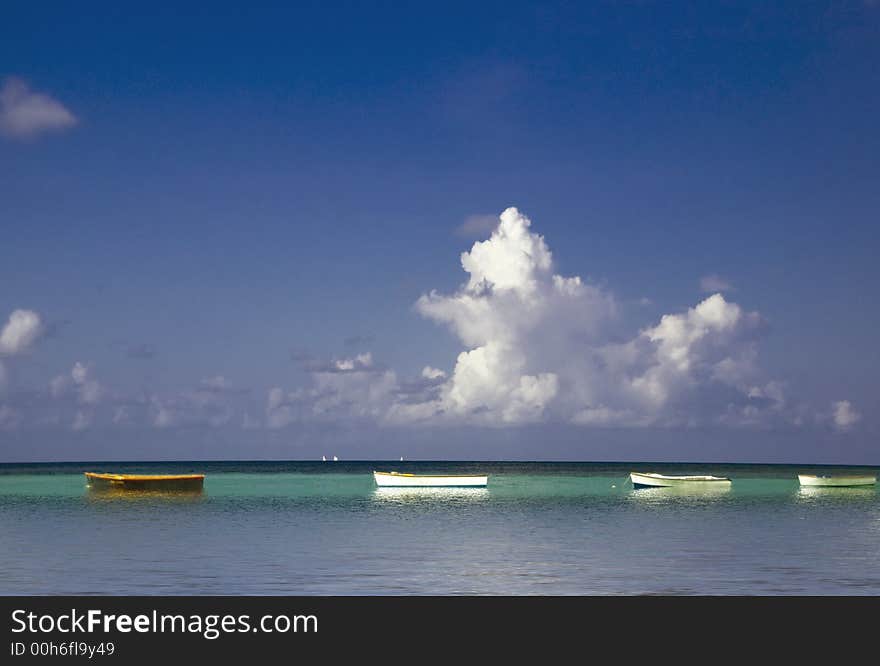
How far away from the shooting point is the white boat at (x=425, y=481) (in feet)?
387

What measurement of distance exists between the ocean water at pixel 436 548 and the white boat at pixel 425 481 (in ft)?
92.8

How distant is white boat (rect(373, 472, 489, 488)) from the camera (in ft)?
387

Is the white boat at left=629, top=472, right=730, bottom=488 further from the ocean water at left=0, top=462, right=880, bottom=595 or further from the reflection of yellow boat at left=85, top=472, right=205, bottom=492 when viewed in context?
the reflection of yellow boat at left=85, top=472, right=205, bottom=492

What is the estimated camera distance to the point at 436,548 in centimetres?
4947

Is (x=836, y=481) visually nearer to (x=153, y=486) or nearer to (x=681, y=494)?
(x=681, y=494)

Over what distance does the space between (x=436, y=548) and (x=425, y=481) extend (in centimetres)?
6858

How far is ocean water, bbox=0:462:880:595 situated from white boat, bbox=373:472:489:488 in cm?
2829

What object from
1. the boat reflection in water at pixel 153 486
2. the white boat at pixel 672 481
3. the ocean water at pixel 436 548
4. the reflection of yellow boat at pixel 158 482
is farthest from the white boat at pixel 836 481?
the boat reflection in water at pixel 153 486

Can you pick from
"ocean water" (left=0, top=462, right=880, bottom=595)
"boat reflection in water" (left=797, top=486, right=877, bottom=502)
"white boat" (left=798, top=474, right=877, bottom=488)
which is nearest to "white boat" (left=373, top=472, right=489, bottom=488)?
"ocean water" (left=0, top=462, right=880, bottom=595)
